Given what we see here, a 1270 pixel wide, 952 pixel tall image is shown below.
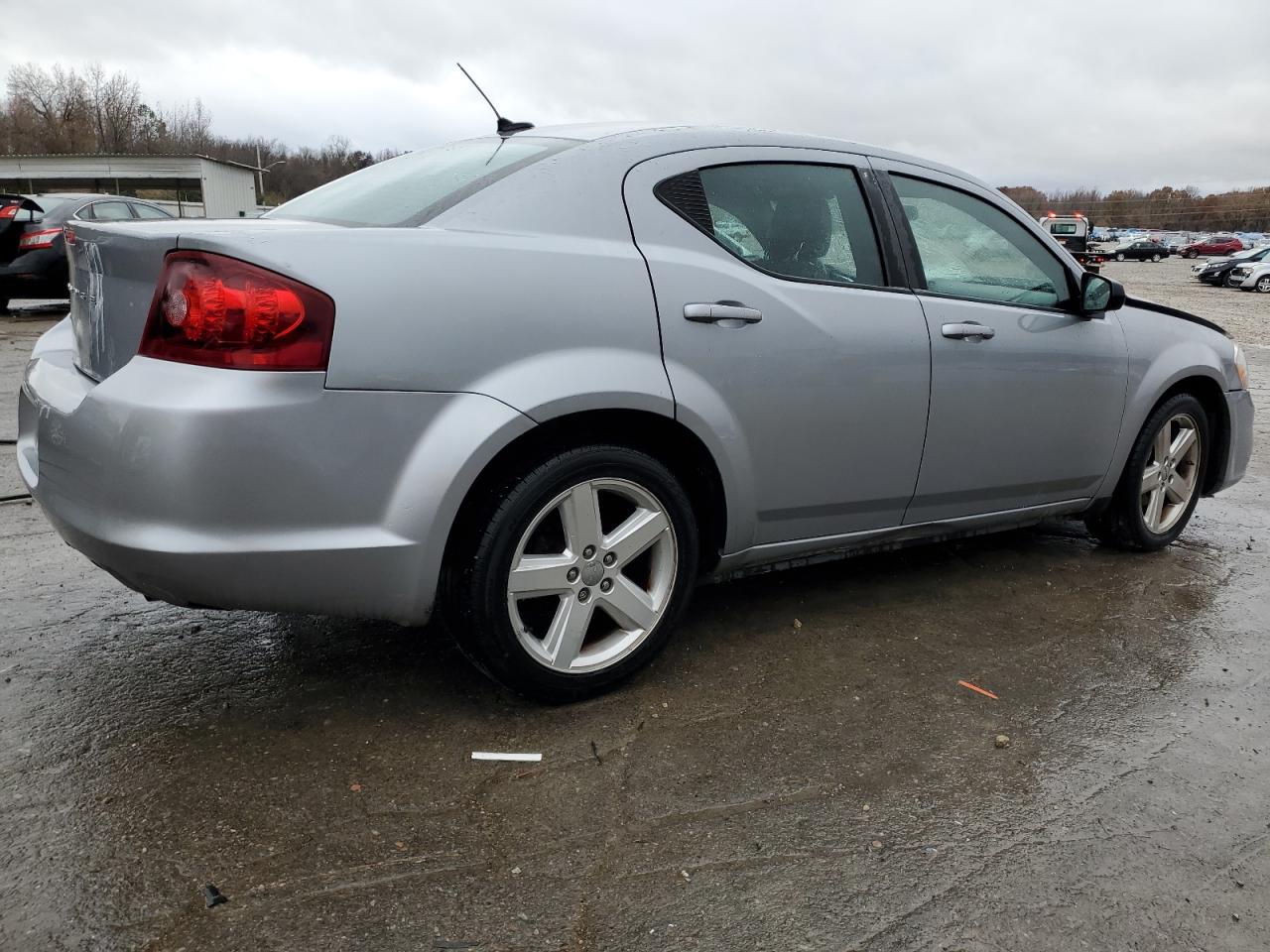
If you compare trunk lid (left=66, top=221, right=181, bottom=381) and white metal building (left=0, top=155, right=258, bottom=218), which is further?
white metal building (left=0, top=155, right=258, bottom=218)

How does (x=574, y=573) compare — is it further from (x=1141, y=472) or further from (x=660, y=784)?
(x=1141, y=472)

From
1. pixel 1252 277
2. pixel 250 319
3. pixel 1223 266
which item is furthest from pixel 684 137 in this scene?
pixel 1223 266

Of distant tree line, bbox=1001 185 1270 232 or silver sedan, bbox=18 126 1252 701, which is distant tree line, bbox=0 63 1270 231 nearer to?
distant tree line, bbox=1001 185 1270 232

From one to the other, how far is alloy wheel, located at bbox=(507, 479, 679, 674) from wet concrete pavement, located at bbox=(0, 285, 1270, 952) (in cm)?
19

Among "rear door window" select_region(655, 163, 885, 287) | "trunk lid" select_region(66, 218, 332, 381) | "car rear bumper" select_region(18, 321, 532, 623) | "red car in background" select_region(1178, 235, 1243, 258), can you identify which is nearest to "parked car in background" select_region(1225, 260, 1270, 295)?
"red car in background" select_region(1178, 235, 1243, 258)

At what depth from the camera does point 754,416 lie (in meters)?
2.97

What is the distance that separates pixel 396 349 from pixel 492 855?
113 centimetres

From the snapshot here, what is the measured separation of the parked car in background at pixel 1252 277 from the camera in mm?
31812

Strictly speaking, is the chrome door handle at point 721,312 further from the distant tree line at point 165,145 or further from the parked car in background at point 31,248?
the distant tree line at point 165,145

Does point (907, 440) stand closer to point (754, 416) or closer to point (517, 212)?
point (754, 416)

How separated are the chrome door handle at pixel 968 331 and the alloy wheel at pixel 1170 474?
4.19 feet

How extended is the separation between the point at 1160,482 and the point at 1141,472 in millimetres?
210

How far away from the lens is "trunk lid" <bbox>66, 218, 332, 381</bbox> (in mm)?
2379

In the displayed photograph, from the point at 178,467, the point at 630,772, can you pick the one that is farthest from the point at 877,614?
the point at 178,467
